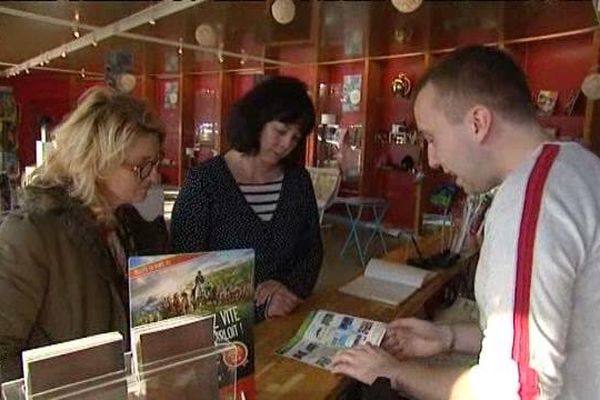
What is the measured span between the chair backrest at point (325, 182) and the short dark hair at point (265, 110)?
1.18 ft

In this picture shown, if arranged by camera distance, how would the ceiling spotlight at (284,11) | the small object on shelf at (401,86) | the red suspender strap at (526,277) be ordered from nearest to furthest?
the red suspender strap at (526,277) → the ceiling spotlight at (284,11) → the small object on shelf at (401,86)

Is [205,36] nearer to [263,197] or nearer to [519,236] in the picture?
[263,197]

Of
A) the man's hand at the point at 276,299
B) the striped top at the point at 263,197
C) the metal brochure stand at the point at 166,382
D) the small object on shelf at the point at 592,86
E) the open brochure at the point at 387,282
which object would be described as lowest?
the open brochure at the point at 387,282

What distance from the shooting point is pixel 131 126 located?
1.15 metres

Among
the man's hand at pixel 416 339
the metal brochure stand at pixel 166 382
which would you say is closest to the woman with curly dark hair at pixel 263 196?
the man's hand at pixel 416 339

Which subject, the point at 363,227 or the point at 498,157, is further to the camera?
the point at 363,227

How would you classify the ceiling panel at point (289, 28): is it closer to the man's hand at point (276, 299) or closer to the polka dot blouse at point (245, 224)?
the polka dot blouse at point (245, 224)

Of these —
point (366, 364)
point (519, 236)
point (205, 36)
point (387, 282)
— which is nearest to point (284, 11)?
point (205, 36)

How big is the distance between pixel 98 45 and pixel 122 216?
0.49 meters

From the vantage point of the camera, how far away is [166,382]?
752 millimetres

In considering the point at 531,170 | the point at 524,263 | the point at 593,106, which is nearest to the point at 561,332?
the point at 524,263

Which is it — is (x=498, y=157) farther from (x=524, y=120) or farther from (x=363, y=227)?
(x=363, y=227)

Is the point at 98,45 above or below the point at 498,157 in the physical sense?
above

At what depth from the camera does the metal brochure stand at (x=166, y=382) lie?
66cm
